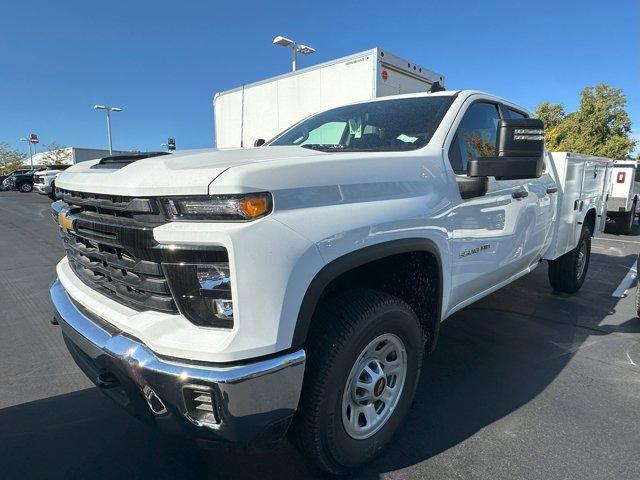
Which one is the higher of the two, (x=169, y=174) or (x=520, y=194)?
(x=169, y=174)

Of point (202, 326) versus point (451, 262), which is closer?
point (202, 326)

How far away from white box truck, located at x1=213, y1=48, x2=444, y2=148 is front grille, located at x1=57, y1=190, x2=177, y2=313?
11.7 feet

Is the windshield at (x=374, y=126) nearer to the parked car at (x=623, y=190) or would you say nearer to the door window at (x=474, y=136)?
the door window at (x=474, y=136)

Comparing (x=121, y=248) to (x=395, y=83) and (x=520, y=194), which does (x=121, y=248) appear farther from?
(x=395, y=83)

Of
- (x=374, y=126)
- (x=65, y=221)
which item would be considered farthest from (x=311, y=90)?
(x=65, y=221)

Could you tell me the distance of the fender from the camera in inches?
65.0

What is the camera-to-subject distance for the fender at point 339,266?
165 centimetres

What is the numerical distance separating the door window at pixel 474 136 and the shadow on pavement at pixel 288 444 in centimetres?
151

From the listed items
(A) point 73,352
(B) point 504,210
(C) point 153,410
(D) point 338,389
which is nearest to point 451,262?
(B) point 504,210

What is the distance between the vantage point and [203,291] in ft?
5.13

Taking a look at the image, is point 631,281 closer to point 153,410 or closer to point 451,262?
point 451,262

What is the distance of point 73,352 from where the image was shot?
2.22m

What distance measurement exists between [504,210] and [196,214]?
228 cm

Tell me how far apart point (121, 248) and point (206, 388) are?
0.69 m
